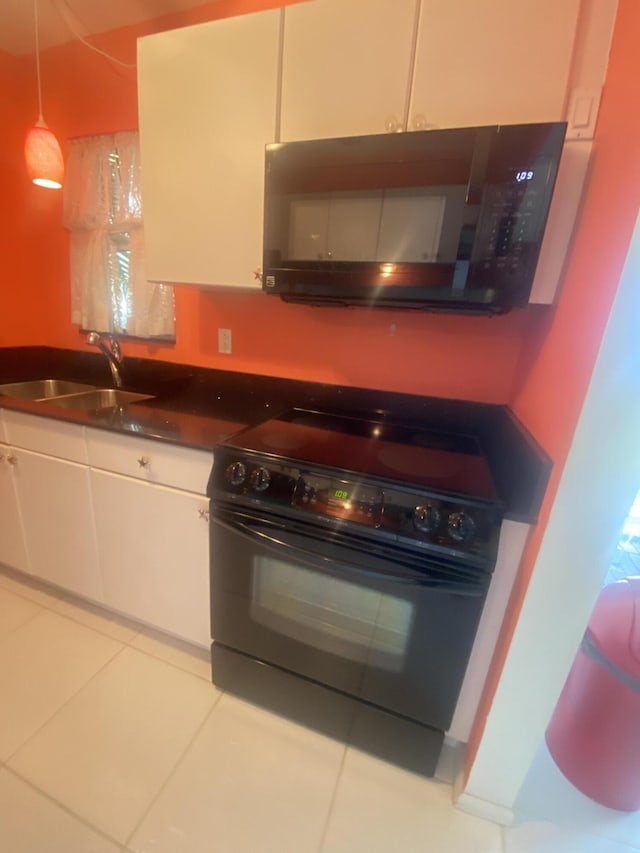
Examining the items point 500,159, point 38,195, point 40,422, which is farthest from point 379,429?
point 38,195

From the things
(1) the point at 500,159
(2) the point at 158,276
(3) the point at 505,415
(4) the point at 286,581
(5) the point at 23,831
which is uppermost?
(1) the point at 500,159

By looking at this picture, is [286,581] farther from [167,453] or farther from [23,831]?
[23,831]

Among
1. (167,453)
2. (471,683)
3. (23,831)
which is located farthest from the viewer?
(167,453)

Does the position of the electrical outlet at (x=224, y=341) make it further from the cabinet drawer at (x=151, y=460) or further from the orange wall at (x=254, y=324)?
the cabinet drawer at (x=151, y=460)

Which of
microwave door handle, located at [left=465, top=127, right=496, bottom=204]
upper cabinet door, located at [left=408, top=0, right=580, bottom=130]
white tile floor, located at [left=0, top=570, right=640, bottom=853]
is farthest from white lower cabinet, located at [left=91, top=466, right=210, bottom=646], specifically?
upper cabinet door, located at [left=408, top=0, right=580, bottom=130]

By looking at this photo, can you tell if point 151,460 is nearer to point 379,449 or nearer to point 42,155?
point 379,449

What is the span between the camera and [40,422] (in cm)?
138

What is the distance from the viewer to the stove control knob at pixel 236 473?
3.52 feet

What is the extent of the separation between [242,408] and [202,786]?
4.08 ft

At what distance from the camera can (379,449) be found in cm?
118

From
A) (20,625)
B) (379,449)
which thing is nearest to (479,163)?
(379,449)

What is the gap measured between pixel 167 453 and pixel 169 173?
92 cm

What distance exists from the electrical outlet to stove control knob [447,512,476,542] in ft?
4.05

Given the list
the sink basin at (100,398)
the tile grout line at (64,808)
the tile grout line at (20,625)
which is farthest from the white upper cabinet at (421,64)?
the tile grout line at (20,625)
